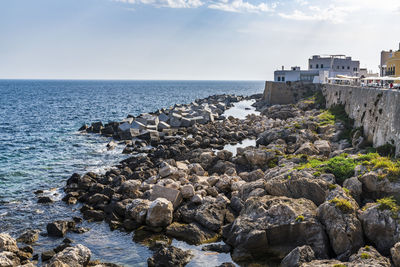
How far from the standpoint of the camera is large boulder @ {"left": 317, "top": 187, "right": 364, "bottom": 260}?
15.6 meters

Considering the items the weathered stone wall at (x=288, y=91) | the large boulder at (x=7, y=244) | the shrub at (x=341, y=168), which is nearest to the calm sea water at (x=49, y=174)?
the large boulder at (x=7, y=244)

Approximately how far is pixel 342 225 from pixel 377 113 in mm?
15231

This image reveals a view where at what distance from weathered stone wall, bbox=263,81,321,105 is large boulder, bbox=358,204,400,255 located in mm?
58549

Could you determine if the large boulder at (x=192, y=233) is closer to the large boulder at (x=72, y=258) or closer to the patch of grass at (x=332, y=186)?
the large boulder at (x=72, y=258)

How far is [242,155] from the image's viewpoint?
101 feet

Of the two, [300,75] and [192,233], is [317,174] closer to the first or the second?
[192,233]

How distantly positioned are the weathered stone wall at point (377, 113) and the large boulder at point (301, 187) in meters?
6.01

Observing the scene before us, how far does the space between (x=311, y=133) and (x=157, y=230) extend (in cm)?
2023

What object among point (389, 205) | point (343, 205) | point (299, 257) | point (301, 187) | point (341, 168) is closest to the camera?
point (299, 257)

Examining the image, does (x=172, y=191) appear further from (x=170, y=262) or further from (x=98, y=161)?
(x=98, y=161)

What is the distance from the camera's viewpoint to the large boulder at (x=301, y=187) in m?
19.3

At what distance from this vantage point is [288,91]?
7494 centimetres

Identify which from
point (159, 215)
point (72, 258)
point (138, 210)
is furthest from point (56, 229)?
point (159, 215)

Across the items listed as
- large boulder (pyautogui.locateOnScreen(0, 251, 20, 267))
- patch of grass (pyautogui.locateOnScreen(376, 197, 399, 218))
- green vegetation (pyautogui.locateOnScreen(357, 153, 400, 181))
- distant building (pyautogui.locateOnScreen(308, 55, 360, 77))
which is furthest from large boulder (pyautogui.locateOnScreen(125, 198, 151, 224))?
distant building (pyautogui.locateOnScreen(308, 55, 360, 77))
